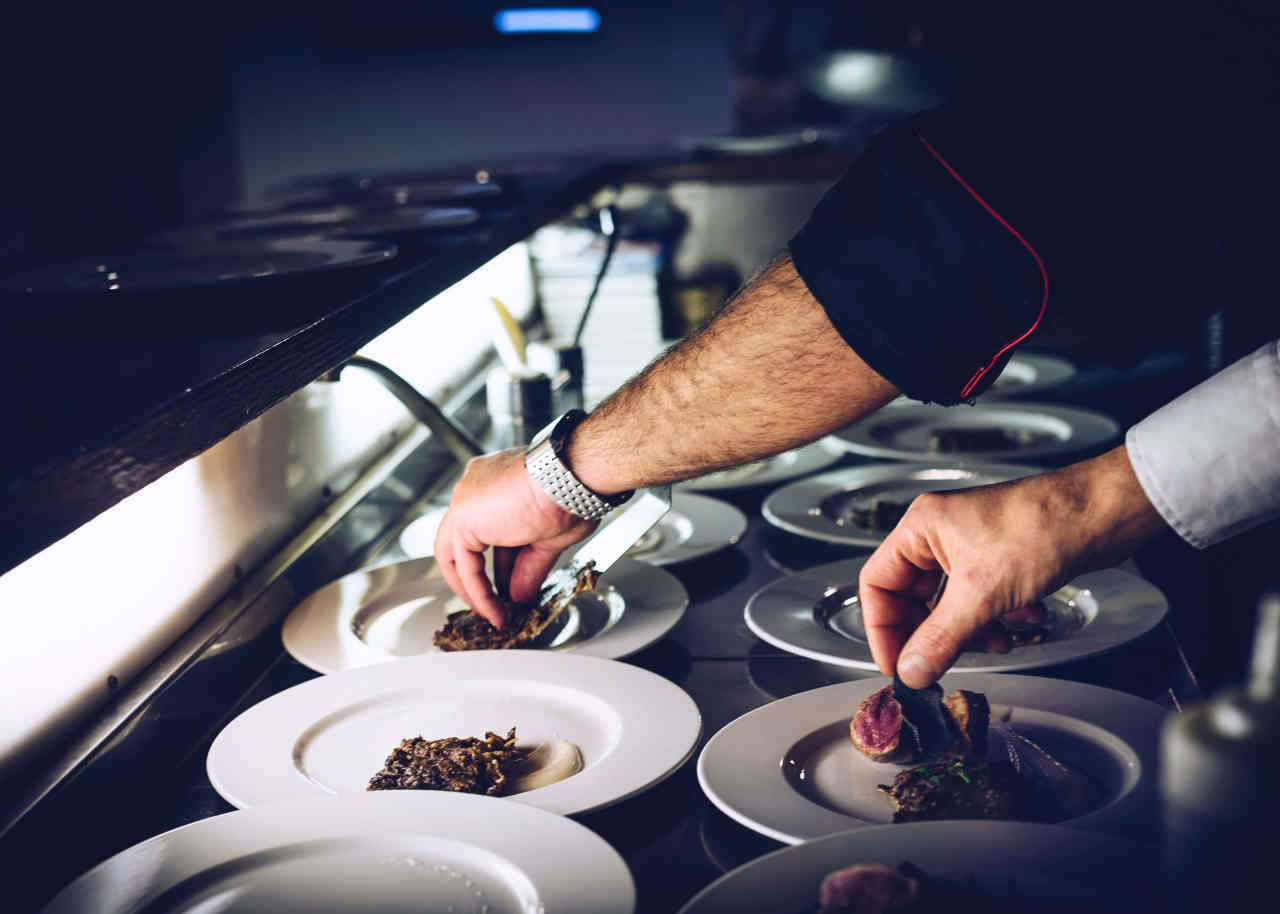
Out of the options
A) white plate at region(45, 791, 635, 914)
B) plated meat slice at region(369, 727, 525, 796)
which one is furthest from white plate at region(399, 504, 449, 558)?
white plate at region(45, 791, 635, 914)

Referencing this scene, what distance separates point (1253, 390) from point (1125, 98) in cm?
53

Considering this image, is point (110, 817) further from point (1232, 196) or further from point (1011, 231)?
point (1232, 196)

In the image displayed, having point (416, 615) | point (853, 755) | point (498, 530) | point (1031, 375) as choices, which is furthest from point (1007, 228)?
point (1031, 375)

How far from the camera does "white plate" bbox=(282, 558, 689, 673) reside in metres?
1.33

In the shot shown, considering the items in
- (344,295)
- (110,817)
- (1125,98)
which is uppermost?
(1125,98)

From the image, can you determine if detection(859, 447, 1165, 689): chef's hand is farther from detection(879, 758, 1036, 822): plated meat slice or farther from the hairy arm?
the hairy arm

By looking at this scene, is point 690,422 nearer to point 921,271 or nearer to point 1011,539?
point 921,271

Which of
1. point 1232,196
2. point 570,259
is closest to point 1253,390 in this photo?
point 1232,196

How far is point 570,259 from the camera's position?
3.15 metres

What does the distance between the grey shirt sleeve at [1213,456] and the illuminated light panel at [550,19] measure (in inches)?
193

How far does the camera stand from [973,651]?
1.26 m

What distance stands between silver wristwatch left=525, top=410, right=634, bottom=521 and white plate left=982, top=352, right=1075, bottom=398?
1.25 meters

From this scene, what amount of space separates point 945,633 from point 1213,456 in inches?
10.8

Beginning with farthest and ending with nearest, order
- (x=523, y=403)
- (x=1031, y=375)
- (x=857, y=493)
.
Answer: (x=1031, y=375) → (x=523, y=403) → (x=857, y=493)
